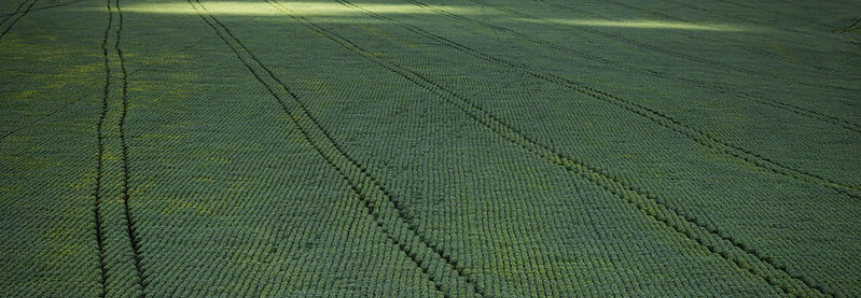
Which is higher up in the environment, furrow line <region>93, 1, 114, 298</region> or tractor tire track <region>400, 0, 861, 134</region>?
tractor tire track <region>400, 0, 861, 134</region>

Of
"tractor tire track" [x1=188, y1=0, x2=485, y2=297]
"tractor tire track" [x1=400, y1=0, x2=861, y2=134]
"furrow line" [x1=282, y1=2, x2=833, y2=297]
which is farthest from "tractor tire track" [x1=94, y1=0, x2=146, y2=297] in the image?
"tractor tire track" [x1=400, y1=0, x2=861, y2=134]

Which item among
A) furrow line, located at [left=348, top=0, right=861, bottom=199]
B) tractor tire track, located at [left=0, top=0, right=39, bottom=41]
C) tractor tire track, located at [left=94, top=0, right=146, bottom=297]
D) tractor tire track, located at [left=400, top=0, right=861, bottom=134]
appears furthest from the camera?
tractor tire track, located at [left=0, top=0, right=39, bottom=41]

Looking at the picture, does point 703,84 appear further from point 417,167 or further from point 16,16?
point 16,16

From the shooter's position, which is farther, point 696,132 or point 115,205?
point 696,132

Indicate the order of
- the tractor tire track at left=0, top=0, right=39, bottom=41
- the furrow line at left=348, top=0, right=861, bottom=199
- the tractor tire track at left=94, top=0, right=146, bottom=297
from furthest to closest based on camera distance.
Answer: the tractor tire track at left=0, top=0, right=39, bottom=41 → the furrow line at left=348, top=0, right=861, bottom=199 → the tractor tire track at left=94, top=0, right=146, bottom=297

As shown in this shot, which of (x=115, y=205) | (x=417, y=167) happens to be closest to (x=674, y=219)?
(x=417, y=167)

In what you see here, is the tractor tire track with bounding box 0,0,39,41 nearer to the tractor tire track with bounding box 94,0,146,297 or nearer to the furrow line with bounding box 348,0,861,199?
the tractor tire track with bounding box 94,0,146,297

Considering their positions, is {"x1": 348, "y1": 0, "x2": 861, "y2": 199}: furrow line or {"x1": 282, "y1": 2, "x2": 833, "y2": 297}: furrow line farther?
{"x1": 348, "y1": 0, "x2": 861, "y2": 199}: furrow line

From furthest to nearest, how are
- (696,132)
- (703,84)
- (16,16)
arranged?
(16,16) < (703,84) < (696,132)
